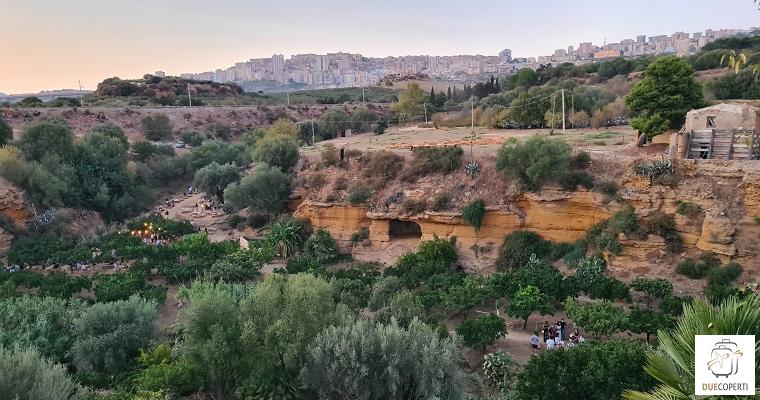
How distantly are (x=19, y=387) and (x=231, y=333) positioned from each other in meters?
4.02

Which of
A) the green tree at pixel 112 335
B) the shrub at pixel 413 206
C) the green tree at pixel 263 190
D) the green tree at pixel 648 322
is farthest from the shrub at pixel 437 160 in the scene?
the green tree at pixel 112 335

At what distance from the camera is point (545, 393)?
442 inches

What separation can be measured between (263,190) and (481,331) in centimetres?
1875

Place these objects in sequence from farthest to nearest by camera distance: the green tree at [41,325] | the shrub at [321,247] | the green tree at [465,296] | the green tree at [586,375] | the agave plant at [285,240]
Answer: the agave plant at [285,240] < the shrub at [321,247] < the green tree at [465,296] < the green tree at [41,325] < the green tree at [586,375]

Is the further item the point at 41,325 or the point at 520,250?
the point at 520,250

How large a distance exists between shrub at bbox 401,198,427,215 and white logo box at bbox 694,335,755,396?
868 inches

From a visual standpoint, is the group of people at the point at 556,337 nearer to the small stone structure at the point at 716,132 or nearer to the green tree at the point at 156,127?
the small stone structure at the point at 716,132

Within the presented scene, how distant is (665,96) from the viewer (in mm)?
23453

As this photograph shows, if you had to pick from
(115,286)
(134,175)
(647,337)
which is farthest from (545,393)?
(134,175)

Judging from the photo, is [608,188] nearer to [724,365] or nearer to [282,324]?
[282,324]

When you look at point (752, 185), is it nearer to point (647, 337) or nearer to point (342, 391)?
point (647, 337)

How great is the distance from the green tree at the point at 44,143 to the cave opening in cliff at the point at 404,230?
23270mm

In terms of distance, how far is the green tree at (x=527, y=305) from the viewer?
668 inches

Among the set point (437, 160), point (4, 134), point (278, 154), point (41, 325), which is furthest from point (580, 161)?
point (4, 134)
